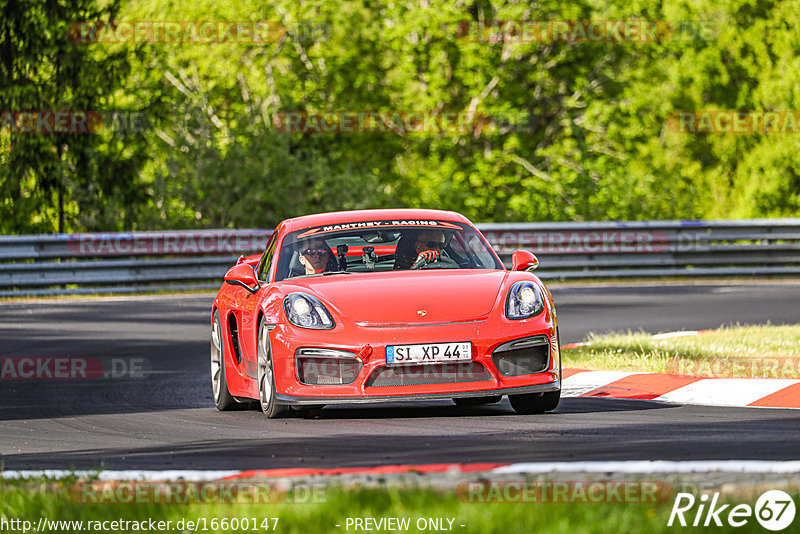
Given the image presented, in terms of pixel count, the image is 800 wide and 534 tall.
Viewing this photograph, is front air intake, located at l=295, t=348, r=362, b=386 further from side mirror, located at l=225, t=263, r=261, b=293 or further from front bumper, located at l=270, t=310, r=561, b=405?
side mirror, located at l=225, t=263, r=261, b=293

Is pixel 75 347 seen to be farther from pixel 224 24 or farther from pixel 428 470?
pixel 224 24

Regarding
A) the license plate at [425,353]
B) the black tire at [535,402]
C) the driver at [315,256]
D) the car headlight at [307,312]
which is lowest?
the black tire at [535,402]

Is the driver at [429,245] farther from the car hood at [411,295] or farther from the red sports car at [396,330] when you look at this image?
the car hood at [411,295]

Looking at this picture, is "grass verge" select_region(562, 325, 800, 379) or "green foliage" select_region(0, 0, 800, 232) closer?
"grass verge" select_region(562, 325, 800, 379)

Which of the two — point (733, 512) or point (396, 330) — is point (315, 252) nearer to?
point (396, 330)

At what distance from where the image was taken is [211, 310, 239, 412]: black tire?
10242 mm

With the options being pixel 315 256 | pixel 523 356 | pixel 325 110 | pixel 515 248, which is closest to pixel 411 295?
pixel 523 356

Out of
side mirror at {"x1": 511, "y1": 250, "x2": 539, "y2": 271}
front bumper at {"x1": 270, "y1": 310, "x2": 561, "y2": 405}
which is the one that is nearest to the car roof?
side mirror at {"x1": 511, "y1": 250, "x2": 539, "y2": 271}

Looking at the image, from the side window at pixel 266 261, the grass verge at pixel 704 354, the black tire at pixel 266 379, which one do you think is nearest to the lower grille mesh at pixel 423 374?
the black tire at pixel 266 379

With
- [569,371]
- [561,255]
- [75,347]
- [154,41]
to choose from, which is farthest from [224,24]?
[569,371]

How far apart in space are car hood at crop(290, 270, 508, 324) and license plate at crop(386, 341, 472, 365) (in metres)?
0.16

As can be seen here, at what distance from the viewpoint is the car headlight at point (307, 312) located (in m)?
8.70

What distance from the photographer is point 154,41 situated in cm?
3222

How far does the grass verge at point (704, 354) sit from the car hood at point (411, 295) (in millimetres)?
2394
